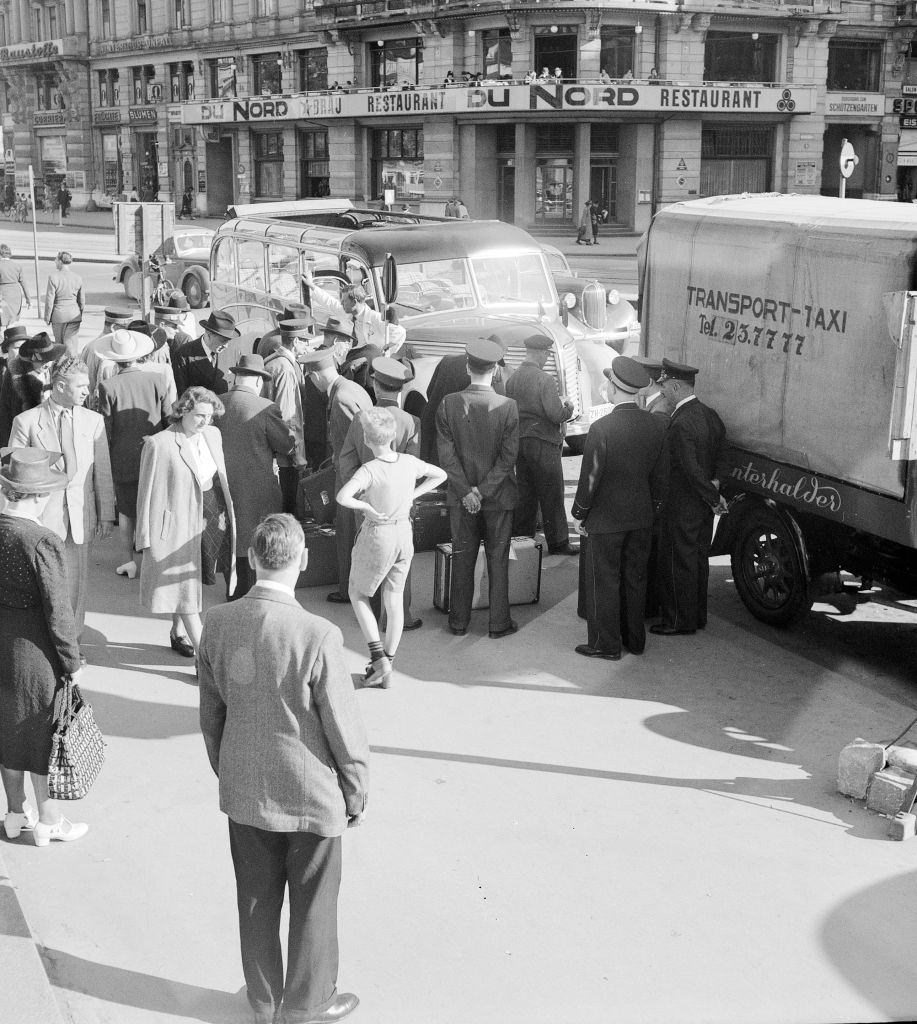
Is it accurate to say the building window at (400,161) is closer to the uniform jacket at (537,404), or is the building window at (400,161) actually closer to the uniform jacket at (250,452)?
the uniform jacket at (537,404)

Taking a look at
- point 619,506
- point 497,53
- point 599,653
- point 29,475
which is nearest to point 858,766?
point 599,653

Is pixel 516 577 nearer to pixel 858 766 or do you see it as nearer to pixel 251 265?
pixel 858 766

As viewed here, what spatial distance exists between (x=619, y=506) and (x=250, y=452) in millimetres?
2483

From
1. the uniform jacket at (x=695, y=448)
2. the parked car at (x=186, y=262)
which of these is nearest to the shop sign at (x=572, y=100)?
the parked car at (x=186, y=262)

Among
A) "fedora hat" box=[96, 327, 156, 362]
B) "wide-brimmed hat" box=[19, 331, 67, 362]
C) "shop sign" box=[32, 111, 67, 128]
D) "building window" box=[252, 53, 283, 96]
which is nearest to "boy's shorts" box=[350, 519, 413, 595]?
"fedora hat" box=[96, 327, 156, 362]

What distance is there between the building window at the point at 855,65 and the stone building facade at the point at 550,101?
0.19 feet

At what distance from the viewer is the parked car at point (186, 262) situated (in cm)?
2327

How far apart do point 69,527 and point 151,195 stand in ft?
189

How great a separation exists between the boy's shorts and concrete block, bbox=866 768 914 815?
9.47 ft

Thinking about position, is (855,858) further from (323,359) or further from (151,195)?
(151,195)

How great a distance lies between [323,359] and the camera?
31.1 feet

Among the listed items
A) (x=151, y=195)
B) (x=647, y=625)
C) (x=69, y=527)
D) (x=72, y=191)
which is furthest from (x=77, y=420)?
(x=72, y=191)

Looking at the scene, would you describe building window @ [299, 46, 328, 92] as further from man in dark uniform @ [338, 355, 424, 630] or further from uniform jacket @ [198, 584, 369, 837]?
uniform jacket @ [198, 584, 369, 837]

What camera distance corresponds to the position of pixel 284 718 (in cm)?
420
